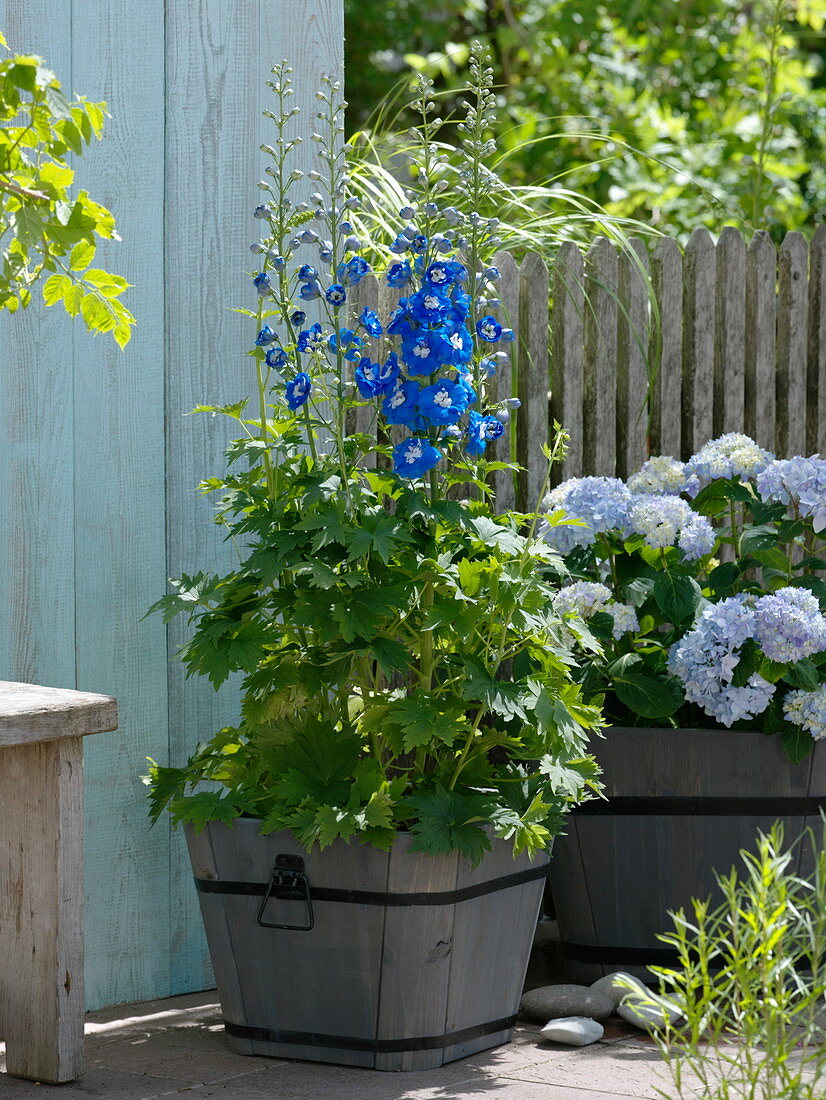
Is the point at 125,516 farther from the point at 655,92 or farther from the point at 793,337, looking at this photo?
the point at 655,92

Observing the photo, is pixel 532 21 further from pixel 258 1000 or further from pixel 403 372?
pixel 258 1000

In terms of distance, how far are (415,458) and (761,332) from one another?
1.76 metres

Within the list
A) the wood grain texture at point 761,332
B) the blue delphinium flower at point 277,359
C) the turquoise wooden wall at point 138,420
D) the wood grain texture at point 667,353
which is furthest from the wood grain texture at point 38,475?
the wood grain texture at point 761,332

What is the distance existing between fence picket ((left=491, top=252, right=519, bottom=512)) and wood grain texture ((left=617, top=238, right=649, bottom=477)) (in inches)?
12.9

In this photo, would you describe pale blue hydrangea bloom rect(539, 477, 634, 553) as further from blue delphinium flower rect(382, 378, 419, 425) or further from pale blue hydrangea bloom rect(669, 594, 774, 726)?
blue delphinium flower rect(382, 378, 419, 425)

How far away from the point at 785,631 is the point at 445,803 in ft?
2.78

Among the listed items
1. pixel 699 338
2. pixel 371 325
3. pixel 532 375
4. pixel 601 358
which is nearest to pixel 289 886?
pixel 371 325

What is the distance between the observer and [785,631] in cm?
295

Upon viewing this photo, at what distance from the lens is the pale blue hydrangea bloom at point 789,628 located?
9.66 ft

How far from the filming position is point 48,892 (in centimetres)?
261

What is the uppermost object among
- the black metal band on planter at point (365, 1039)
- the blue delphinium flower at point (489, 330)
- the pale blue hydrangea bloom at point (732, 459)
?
the blue delphinium flower at point (489, 330)

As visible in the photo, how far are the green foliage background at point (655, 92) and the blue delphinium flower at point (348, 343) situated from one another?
367cm

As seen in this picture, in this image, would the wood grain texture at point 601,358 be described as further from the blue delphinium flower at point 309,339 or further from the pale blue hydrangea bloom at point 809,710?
the blue delphinium flower at point 309,339

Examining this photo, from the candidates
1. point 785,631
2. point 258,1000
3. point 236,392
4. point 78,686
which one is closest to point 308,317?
point 236,392
